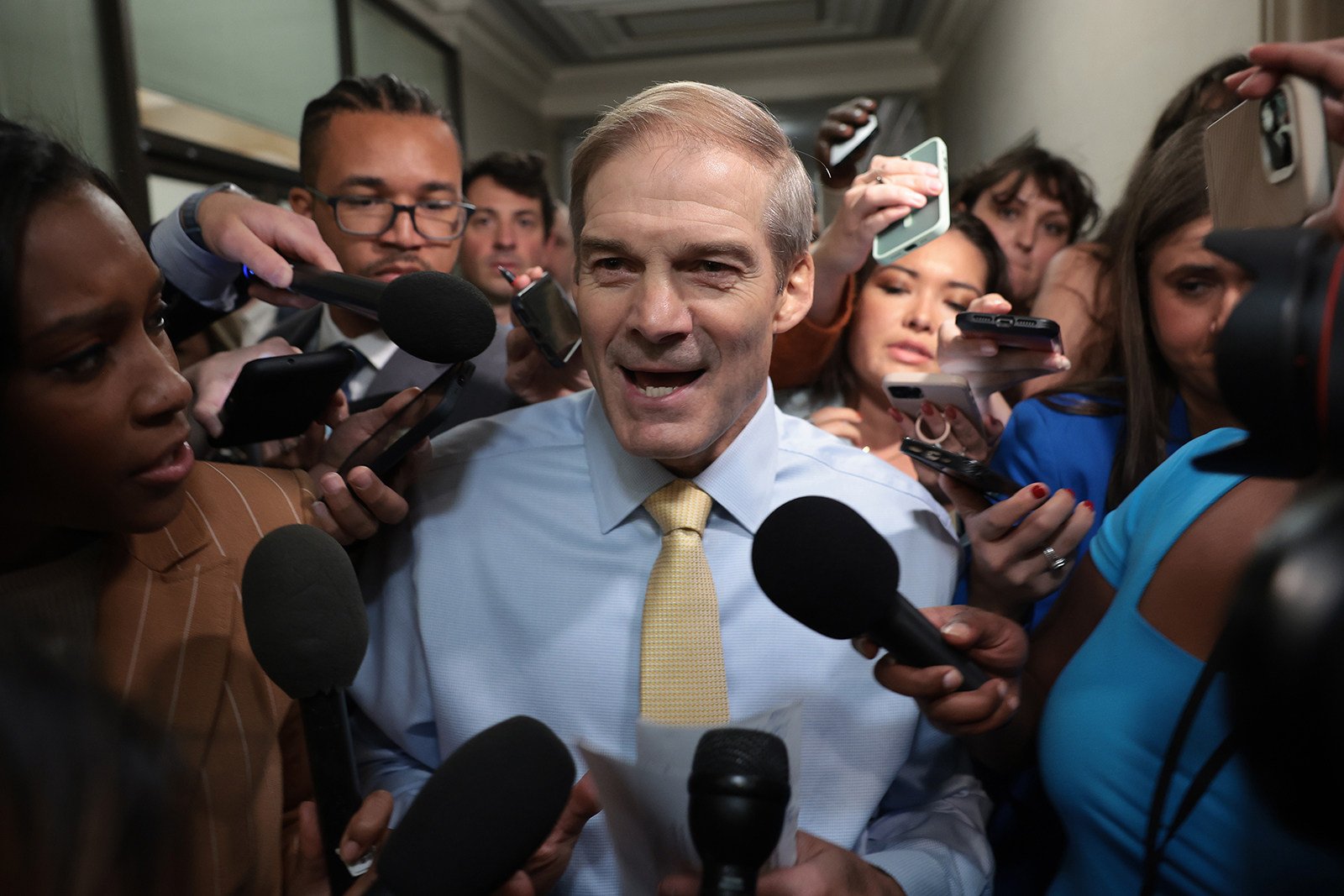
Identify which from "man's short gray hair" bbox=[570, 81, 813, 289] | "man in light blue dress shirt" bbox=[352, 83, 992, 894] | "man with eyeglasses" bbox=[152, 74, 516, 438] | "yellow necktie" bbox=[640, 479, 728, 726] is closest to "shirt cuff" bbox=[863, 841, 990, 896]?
"man in light blue dress shirt" bbox=[352, 83, 992, 894]

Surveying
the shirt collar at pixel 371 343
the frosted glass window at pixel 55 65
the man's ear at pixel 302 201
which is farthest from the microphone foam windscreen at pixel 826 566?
the frosted glass window at pixel 55 65

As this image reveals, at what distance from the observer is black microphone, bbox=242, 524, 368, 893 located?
778 millimetres

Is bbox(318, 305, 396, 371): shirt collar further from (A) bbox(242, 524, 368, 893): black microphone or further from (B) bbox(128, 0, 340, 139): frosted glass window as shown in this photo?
(B) bbox(128, 0, 340, 139): frosted glass window

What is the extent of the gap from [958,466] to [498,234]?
2392mm

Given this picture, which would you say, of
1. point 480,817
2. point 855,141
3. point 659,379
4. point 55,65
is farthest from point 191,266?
point 55,65

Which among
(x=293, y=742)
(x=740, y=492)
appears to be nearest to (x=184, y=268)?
(x=293, y=742)

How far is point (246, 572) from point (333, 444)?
505 mm

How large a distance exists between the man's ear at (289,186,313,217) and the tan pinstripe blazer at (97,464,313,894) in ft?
3.76

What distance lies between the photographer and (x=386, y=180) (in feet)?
6.50

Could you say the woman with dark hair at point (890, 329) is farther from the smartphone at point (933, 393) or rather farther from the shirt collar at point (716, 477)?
the shirt collar at point (716, 477)

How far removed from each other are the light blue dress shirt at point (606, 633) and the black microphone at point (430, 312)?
0.91 ft

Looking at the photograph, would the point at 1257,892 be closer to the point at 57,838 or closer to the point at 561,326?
the point at 57,838

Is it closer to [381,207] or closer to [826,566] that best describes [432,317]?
[826,566]

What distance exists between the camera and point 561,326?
148cm
